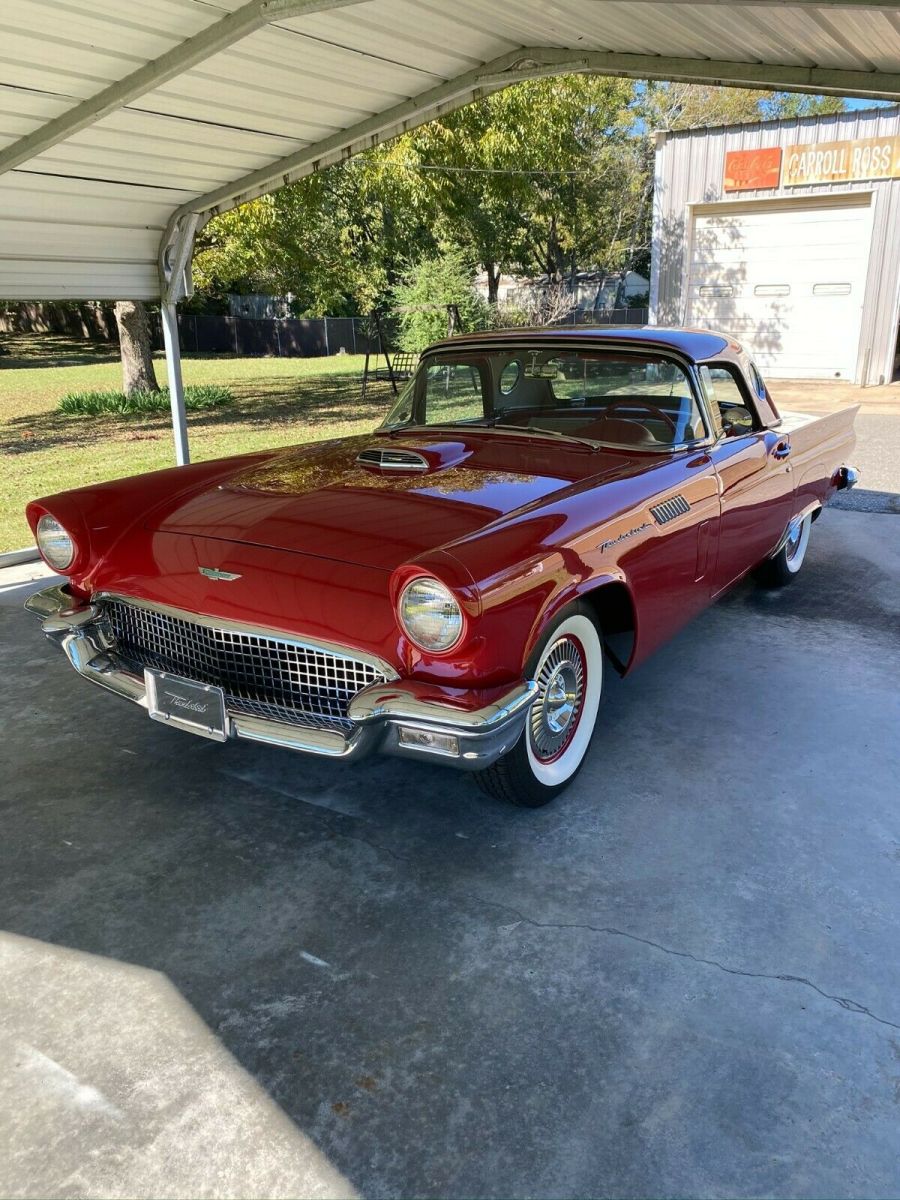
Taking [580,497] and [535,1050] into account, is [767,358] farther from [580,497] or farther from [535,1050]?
[535,1050]

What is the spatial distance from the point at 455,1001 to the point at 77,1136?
884 mm

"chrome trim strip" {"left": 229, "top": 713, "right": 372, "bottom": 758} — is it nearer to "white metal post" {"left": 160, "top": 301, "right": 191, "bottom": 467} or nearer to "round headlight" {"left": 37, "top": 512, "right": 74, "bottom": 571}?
"round headlight" {"left": 37, "top": 512, "right": 74, "bottom": 571}

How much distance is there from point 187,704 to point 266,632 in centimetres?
37

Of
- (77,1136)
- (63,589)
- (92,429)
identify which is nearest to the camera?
(77,1136)

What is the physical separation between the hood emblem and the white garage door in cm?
1494

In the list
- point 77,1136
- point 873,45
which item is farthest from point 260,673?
point 873,45

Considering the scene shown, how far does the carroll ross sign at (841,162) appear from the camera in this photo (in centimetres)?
1419

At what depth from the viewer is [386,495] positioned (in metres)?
3.27

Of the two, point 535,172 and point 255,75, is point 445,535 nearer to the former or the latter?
point 255,75

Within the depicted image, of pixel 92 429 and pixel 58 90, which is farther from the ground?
pixel 58 90

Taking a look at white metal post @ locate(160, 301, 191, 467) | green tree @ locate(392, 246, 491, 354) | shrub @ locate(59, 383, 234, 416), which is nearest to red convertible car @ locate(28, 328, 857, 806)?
white metal post @ locate(160, 301, 191, 467)

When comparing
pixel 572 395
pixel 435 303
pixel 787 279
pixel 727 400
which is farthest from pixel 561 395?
pixel 787 279

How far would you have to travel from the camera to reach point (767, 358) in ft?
53.1

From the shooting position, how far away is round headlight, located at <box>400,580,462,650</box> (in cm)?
254
